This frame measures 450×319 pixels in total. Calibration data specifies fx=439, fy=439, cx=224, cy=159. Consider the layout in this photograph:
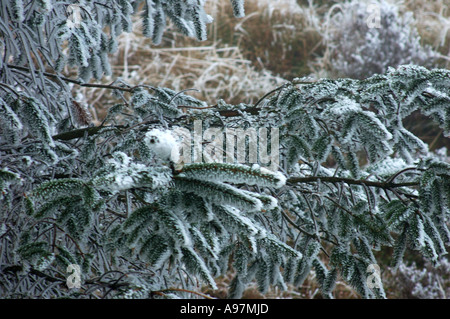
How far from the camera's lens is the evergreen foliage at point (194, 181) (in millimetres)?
963

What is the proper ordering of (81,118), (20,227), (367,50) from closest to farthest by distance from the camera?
1. (20,227)
2. (81,118)
3. (367,50)

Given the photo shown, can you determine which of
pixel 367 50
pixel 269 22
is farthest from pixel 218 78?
pixel 367 50

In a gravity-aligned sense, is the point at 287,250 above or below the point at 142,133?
below

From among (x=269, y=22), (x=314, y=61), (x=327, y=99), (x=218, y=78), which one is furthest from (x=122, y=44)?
(x=327, y=99)

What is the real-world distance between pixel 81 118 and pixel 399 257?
1270 millimetres

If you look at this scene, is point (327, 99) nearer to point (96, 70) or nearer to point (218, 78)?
point (96, 70)

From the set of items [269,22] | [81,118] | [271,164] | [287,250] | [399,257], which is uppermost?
[269,22]

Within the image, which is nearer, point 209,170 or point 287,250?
point 209,170

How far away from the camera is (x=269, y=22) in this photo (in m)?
5.50

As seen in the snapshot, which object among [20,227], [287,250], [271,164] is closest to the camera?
[287,250]

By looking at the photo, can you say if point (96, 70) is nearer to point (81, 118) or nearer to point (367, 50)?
point (81, 118)

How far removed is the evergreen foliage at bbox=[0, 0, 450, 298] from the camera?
0.96 m

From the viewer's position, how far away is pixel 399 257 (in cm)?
132

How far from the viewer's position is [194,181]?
0.95m
